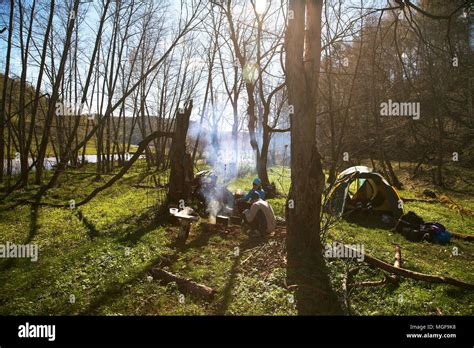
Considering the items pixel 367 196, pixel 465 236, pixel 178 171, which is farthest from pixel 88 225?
pixel 465 236

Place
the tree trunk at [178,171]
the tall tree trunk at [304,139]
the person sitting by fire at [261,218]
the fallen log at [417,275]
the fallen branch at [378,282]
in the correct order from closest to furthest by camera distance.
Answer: the fallen log at [417,275]
the fallen branch at [378,282]
the tall tree trunk at [304,139]
the person sitting by fire at [261,218]
the tree trunk at [178,171]

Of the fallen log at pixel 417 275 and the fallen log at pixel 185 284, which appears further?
the fallen log at pixel 417 275

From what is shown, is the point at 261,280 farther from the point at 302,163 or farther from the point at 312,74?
the point at 312,74

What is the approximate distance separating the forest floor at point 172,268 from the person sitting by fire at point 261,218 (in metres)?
0.35

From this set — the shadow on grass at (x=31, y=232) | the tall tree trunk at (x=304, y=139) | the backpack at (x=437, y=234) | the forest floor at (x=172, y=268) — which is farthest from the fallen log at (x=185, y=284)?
the backpack at (x=437, y=234)

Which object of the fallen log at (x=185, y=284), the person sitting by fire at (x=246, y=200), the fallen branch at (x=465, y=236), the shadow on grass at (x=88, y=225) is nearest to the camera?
the fallen log at (x=185, y=284)

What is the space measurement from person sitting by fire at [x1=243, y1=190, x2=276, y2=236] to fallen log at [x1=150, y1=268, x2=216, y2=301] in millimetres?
3327

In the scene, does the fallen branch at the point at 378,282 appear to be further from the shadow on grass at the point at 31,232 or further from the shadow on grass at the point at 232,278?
the shadow on grass at the point at 31,232

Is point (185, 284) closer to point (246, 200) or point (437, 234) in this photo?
point (246, 200)

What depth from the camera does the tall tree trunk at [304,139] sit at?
7074mm

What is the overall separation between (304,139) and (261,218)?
2947 mm

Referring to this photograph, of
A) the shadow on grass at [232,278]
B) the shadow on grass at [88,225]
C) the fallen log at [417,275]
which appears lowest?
the shadow on grass at [232,278]

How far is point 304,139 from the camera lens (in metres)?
7.14
